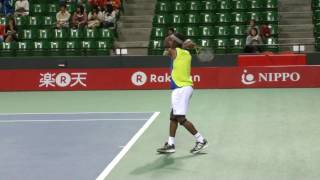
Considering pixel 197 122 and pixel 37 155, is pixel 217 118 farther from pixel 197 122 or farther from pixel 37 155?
pixel 37 155

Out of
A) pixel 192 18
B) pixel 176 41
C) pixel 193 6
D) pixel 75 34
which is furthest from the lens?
pixel 193 6

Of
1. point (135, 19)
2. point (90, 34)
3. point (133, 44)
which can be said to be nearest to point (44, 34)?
point (90, 34)

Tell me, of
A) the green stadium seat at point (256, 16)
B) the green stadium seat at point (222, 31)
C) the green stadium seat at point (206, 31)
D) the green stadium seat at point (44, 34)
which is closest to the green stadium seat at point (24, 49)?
the green stadium seat at point (44, 34)

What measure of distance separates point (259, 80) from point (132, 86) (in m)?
3.99

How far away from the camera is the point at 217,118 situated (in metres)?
12.7

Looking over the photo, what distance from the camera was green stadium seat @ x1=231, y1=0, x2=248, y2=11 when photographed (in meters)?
21.5

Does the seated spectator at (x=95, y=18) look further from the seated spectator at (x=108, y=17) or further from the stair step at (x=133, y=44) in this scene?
the stair step at (x=133, y=44)

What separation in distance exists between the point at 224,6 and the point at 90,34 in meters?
4.99

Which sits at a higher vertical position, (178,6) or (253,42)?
(178,6)

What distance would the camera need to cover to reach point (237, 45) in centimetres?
1948

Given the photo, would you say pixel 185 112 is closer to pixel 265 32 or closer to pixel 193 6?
pixel 265 32

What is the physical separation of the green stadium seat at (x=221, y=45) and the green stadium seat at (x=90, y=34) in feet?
13.9

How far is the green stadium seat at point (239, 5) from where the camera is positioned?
70.6 feet

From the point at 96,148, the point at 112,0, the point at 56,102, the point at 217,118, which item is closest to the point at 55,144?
the point at 96,148
